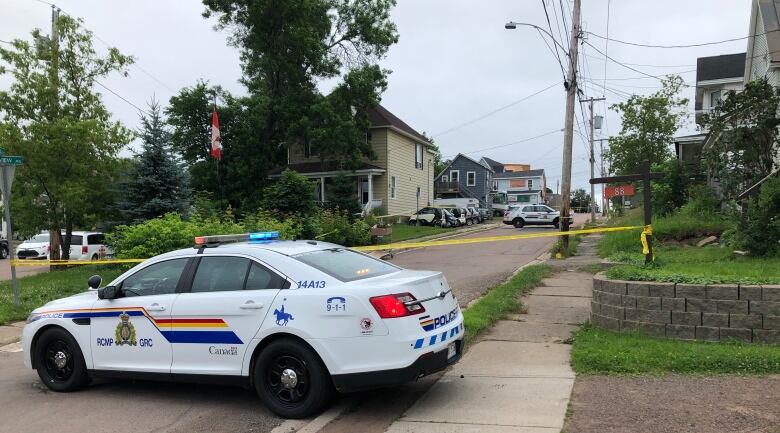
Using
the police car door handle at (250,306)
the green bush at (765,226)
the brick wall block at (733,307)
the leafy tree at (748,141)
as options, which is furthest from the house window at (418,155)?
the police car door handle at (250,306)

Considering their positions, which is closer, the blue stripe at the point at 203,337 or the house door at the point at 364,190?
the blue stripe at the point at 203,337

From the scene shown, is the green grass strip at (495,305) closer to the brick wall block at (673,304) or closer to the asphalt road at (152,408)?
the asphalt road at (152,408)

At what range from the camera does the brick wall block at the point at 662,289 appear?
6527mm

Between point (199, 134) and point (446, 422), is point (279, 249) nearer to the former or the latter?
point (446, 422)

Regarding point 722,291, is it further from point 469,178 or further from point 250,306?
point 469,178

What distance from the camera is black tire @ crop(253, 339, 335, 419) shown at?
4.90 m

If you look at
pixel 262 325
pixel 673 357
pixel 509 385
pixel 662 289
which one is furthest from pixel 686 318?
pixel 262 325

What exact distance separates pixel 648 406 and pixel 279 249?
3.47m

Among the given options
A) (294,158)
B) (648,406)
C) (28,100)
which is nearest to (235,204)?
(294,158)

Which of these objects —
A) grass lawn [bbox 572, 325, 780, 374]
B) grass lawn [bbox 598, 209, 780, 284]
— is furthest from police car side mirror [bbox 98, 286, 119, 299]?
grass lawn [bbox 598, 209, 780, 284]

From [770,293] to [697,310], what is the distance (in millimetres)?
704

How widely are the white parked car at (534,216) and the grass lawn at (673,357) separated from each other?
32597 mm

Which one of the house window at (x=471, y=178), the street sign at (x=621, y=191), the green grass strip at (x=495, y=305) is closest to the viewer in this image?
the green grass strip at (x=495, y=305)

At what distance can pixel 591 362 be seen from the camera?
5.93m
